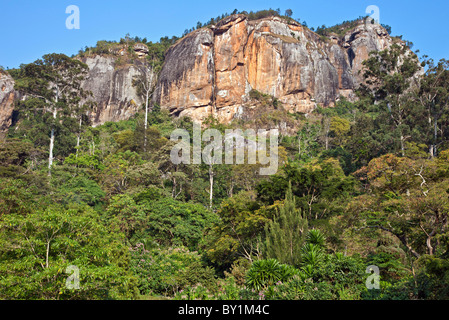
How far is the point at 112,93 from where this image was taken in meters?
51.5

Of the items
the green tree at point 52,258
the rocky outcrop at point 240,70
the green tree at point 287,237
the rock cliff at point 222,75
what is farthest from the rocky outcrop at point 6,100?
the green tree at point 287,237

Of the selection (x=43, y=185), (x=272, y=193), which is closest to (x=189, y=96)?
(x=43, y=185)

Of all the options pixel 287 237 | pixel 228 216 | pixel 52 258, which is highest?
pixel 228 216

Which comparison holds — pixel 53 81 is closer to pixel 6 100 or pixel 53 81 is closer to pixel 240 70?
pixel 6 100

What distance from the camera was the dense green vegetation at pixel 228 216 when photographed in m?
8.20

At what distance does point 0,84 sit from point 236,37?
1130 inches

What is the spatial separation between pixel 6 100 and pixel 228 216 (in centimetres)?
4083

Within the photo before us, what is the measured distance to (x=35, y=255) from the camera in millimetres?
8094

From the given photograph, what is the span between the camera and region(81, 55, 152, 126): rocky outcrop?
51.1 meters

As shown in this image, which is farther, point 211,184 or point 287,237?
point 211,184

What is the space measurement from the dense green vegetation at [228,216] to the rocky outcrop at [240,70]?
15.8 meters

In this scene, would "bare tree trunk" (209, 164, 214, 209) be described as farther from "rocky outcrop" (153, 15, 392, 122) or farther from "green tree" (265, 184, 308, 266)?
"rocky outcrop" (153, 15, 392, 122)

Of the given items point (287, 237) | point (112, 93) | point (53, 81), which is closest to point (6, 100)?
point (112, 93)

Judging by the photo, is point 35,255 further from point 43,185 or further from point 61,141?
point 61,141
